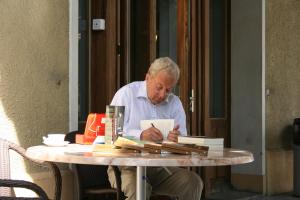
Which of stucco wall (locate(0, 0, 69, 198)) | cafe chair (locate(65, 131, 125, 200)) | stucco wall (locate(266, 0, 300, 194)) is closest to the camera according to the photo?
cafe chair (locate(65, 131, 125, 200))

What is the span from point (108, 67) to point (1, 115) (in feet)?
5.62

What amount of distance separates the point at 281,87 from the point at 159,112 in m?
3.87

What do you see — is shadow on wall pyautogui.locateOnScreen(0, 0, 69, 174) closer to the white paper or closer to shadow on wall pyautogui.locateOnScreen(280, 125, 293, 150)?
the white paper

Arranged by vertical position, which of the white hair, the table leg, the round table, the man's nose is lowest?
the table leg

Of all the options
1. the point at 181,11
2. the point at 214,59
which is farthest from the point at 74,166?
the point at 214,59

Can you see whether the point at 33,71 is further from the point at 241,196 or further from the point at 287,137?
the point at 287,137

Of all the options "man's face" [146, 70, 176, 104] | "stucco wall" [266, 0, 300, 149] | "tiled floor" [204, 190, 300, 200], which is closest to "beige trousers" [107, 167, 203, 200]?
"man's face" [146, 70, 176, 104]

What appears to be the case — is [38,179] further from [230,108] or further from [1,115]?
[230,108]

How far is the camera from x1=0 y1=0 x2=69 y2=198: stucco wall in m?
3.90

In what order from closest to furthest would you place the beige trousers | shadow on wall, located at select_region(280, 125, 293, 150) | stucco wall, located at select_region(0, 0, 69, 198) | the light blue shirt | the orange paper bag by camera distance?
the orange paper bag
the beige trousers
stucco wall, located at select_region(0, 0, 69, 198)
the light blue shirt
shadow on wall, located at select_region(280, 125, 293, 150)

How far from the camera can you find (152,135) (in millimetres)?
3502

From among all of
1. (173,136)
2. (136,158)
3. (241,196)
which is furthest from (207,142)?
(241,196)

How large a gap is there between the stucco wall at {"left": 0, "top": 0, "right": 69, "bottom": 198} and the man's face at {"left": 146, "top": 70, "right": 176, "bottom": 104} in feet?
2.51

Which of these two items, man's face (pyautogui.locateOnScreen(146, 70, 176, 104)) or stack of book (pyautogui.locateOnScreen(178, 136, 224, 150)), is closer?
stack of book (pyautogui.locateOnScreen(178, 136, 224, 150))
